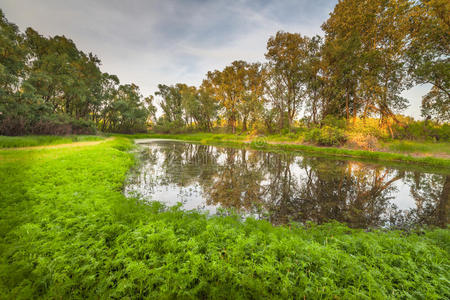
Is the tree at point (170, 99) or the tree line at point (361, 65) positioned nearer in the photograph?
the tree line at point (361, 65)

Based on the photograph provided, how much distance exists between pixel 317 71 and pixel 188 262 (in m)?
39.3

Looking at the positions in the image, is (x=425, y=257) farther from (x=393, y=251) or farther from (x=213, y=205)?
(x=213, y=205)

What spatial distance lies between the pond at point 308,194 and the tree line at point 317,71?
17.8 metres

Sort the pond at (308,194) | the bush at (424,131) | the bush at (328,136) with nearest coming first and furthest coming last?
the pond at (308,194), the bush at (424,131), the bush at (328,136)

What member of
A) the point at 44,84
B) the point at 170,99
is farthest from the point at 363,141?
the point at 170,99

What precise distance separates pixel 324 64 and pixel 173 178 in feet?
106

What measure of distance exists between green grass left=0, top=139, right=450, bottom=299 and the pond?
2.25 meters

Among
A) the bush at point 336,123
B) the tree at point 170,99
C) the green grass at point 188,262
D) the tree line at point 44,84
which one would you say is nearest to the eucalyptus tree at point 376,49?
the bush at point 336,123

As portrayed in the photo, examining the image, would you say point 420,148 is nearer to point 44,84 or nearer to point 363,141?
point 363,141

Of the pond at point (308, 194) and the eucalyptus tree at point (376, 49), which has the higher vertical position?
the eucalyptus tree at point (376, 49)

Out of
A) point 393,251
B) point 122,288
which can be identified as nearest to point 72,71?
point 122,288

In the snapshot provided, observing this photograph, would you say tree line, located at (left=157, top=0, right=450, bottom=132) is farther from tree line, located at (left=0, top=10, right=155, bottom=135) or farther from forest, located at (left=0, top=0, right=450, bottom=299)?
tree line, located at (left=0, top=10, right=155, bottom=135)

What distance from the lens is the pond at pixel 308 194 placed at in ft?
21.2

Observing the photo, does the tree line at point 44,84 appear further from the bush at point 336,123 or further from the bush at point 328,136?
the bush at point 336,123
